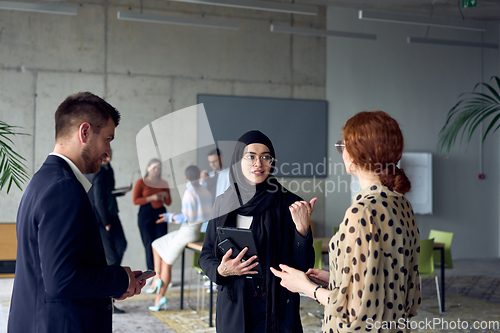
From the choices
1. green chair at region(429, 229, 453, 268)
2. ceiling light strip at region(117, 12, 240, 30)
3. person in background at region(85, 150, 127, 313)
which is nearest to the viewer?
person in background at region(85, 150, 127, 313)

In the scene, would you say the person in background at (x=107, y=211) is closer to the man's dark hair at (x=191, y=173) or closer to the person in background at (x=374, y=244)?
the man's dark hair at (x=191, y=173)

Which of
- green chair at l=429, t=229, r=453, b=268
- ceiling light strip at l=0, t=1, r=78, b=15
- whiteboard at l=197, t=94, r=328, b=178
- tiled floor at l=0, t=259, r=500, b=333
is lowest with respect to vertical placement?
tiled floor at l=0, t=259, r=500, b=333

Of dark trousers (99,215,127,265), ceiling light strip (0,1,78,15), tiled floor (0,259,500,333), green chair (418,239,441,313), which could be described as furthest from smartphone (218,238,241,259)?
ceiling light strip (0,1,78,15)

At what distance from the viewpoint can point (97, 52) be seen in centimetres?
728

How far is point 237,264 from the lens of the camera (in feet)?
6.91

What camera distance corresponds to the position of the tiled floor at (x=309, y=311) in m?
4.56

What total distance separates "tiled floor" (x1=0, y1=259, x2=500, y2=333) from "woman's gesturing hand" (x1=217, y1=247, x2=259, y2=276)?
235 centimetres

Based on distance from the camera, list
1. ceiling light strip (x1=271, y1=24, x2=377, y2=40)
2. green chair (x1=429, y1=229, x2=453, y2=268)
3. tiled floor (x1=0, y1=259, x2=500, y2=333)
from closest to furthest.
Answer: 1. tiled floor (x1=0, y1=259, x2=500, y2=333)
2. green chair (x1=429, y1=229, x2=453, y2=268)
3. ceiling light strip (x1=271, y1=24, x2=377, y2=40)

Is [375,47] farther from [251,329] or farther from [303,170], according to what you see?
[251,329]

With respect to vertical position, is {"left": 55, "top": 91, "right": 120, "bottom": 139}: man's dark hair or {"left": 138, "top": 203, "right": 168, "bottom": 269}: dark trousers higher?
{"left": 55, "top": 91, "right": 120, "bottom": 139}: man's dark hair

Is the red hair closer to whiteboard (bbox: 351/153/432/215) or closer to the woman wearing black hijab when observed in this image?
the woman wearing black hijab

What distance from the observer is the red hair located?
1.49 metres

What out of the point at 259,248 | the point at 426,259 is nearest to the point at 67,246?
the point at 259,248

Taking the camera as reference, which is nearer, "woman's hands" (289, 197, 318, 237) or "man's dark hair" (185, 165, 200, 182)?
"woman's hands" (289, 197, 318, 237)
